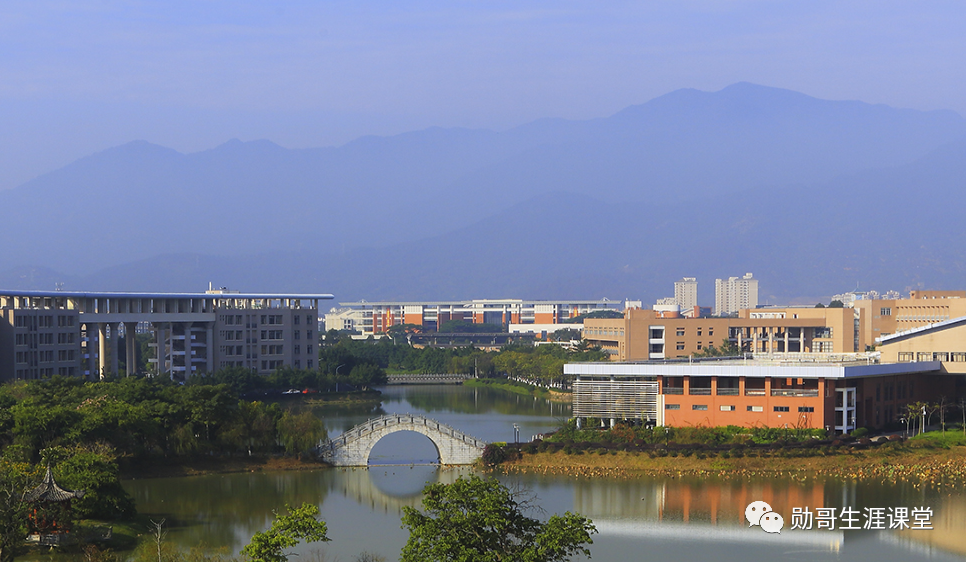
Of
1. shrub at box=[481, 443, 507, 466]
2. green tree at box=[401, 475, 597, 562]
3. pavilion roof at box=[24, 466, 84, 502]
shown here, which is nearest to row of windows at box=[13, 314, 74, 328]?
shrub at box=[481, 443, 507, 466]

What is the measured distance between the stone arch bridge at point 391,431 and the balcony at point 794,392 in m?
10.5

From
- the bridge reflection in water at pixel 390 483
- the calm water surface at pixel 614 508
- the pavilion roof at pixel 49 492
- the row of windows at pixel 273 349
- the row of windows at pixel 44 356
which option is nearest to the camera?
the pavilion roof at pixel 49 492

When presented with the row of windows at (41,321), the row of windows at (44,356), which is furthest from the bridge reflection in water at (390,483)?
the row of windows at (41,321)

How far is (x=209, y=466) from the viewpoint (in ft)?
124

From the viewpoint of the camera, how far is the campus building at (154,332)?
190 feet

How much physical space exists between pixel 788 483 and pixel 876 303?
49400 millimetres

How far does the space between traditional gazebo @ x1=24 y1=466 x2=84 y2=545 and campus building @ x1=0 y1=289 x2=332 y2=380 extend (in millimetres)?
32103

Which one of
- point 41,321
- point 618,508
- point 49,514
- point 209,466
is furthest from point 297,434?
point 41,321

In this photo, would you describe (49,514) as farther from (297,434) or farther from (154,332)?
(154,332)

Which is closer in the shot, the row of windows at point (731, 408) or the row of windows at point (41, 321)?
the row of windows at point (731, 408)

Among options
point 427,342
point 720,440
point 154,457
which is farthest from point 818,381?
point 427,342

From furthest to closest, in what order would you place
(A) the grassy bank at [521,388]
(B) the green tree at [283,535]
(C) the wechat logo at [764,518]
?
(A) the grassy bank at [521,388] < (C) the wechat logo at [764,518] < (B) the green tree at [283,535]

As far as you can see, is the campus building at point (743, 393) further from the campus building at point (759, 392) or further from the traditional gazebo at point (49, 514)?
the traditional gazebo at point (49, 514)

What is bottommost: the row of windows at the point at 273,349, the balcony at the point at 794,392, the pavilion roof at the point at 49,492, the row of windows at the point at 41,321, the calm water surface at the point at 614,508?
the calm water surface at the point at 614,508
